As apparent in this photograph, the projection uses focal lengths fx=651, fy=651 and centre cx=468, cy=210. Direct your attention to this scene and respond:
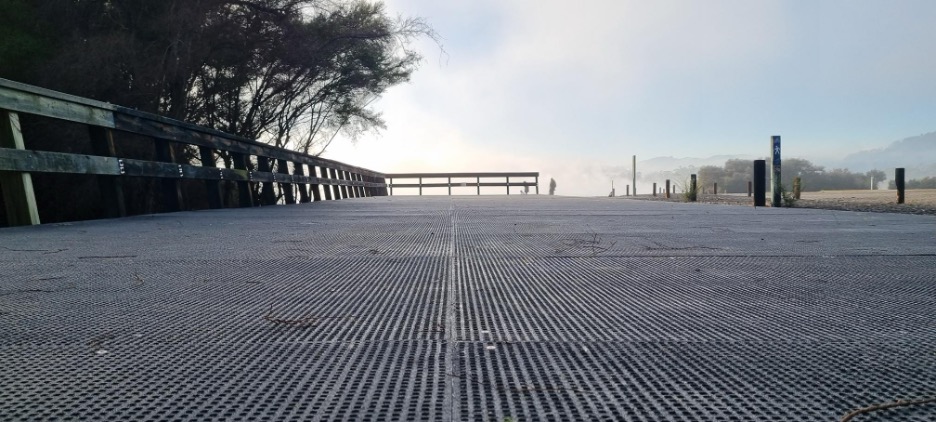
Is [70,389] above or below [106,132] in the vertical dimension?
below

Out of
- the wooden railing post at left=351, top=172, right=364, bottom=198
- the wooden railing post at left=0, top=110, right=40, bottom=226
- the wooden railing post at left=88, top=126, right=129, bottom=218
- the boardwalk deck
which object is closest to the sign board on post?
the boardwalk deck

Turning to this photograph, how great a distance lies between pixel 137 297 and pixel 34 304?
28 cm

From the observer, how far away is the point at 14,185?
4.72 meters

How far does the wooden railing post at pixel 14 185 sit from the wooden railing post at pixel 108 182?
930 millimetres

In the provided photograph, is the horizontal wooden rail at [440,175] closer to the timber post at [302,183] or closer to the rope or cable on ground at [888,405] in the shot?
the timber post at [302,183]

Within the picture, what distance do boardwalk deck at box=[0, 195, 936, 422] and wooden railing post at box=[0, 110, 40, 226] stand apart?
1737 millimetres

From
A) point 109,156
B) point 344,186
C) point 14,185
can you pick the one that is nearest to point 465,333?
point 14,185

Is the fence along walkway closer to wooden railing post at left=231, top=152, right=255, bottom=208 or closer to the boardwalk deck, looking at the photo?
wooden railing post at left=231, top=152, right=255, bottom=208

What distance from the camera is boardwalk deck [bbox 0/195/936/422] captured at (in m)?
1.14

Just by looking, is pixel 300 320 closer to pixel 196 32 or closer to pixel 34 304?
pixel 34 304

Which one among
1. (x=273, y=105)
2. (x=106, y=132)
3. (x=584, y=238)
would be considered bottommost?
(x=584, y=238)

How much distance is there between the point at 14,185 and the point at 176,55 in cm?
679

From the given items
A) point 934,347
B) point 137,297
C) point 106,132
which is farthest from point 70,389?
point 106,132

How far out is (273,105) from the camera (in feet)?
54.1
